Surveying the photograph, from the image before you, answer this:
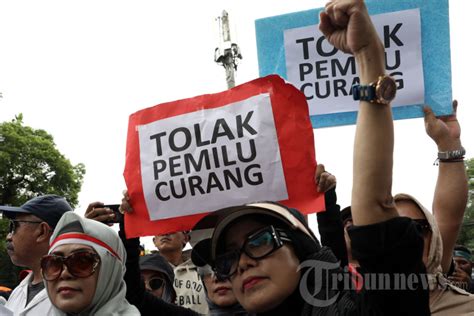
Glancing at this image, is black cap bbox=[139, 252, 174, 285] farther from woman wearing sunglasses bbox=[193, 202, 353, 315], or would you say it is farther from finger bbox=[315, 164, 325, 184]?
woman wearing sunglasses bbox=[193, 202, 353, 315]

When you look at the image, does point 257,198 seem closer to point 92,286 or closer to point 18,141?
point 92,286

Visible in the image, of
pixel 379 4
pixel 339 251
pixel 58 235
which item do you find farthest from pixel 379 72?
pixel 379 4

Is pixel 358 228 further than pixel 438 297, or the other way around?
pixel 438 297

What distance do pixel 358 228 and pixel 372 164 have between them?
0.19 meters

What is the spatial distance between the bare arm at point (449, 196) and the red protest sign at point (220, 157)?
65 centimetres

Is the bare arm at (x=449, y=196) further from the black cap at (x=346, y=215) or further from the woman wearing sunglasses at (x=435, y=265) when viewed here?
the black cap at (x=346, y=215)

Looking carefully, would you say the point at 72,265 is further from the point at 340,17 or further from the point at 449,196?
the point at 449,196

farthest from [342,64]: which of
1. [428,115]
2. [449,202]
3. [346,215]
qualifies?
[449,202]

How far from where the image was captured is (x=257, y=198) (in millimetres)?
3287

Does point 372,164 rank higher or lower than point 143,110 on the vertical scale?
lower

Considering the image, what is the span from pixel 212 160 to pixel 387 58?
1318 millimetres

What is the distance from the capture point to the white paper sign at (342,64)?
11.7ft

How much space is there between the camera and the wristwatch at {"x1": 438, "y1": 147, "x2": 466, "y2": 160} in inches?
121

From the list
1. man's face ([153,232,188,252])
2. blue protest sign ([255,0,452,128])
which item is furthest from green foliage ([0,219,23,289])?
blue protest sign ([255,0,452,128])
